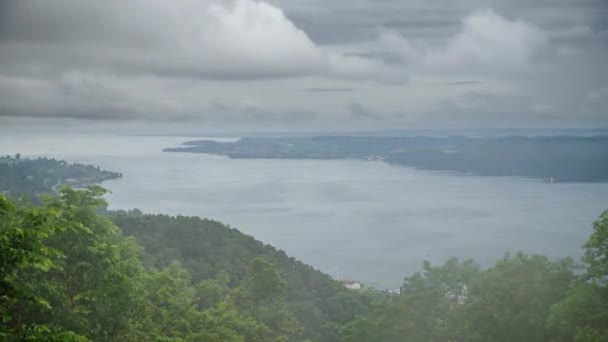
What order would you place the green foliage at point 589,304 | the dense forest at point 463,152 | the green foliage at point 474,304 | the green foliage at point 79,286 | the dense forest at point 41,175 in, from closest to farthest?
1. the green foliage at point 79,286
2. the green foliage at point 589,304
3. the green foliage at point 474,304
4. the dense forest at point 463,152
5. the dense forest at point 41,175

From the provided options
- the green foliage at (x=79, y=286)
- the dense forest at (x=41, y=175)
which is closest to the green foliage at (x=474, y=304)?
the green foliage at (x=79, y=286)

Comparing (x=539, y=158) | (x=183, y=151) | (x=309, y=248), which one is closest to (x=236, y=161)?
(x=183, y=151)

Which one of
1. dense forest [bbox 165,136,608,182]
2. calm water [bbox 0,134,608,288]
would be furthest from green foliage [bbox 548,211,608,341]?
dense forest [bbox 165,136,608,182]

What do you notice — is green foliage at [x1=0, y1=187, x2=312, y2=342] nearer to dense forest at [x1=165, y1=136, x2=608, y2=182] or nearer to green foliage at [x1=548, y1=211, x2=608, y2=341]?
green foliage at [x1=548, y1=211, x2=608, y2=341]

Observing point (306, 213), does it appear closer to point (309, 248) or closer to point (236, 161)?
point (309, 248)

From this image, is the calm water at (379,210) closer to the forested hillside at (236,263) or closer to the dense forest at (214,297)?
the forested hillside at (236,263)

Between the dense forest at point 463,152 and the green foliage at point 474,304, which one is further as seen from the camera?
the dense forest at point 463,152

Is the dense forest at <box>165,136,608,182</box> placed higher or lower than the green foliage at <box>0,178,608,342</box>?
higher
